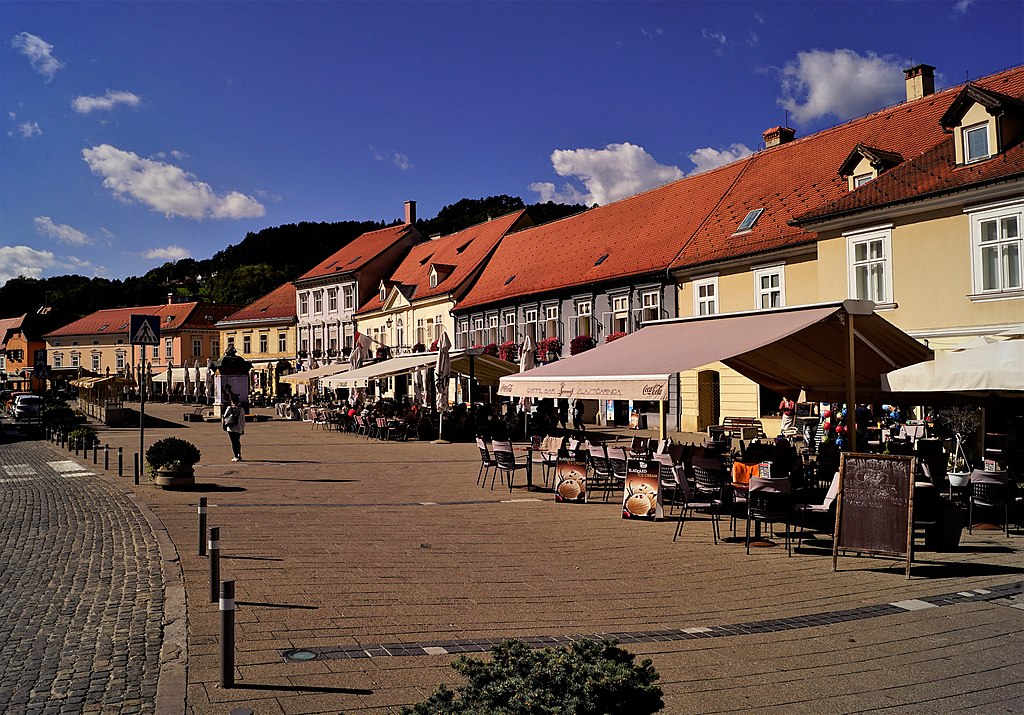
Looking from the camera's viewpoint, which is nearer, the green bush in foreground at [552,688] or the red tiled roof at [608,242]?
the green bush in foreground at [552,688]

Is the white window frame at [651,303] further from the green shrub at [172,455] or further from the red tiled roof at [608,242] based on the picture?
the green shrub at [172,455]

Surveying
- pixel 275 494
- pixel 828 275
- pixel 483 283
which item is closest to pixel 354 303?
pixel 483 283

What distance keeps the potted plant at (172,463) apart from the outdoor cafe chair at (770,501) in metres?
11.0

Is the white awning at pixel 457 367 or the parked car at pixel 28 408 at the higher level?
the white awning at pixel 457 367

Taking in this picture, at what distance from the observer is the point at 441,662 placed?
6238 millimetres

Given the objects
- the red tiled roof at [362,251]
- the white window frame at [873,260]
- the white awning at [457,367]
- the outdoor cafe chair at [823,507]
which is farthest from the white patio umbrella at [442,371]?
the red tiled roof at [362,251]

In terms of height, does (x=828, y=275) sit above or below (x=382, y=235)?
below

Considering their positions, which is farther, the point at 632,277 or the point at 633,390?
the point at 632,277

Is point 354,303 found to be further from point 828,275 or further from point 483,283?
point 828,275

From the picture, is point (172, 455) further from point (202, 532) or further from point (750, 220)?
point (750, 220)

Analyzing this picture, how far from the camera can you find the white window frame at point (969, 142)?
2072 cm

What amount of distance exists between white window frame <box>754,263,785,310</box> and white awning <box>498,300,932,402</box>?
45.5 feet

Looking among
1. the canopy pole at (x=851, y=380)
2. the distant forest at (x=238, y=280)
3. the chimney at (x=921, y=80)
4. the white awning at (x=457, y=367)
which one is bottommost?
the canopy pole at (x=851, y=380)

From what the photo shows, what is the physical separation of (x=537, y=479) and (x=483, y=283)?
31.7m
